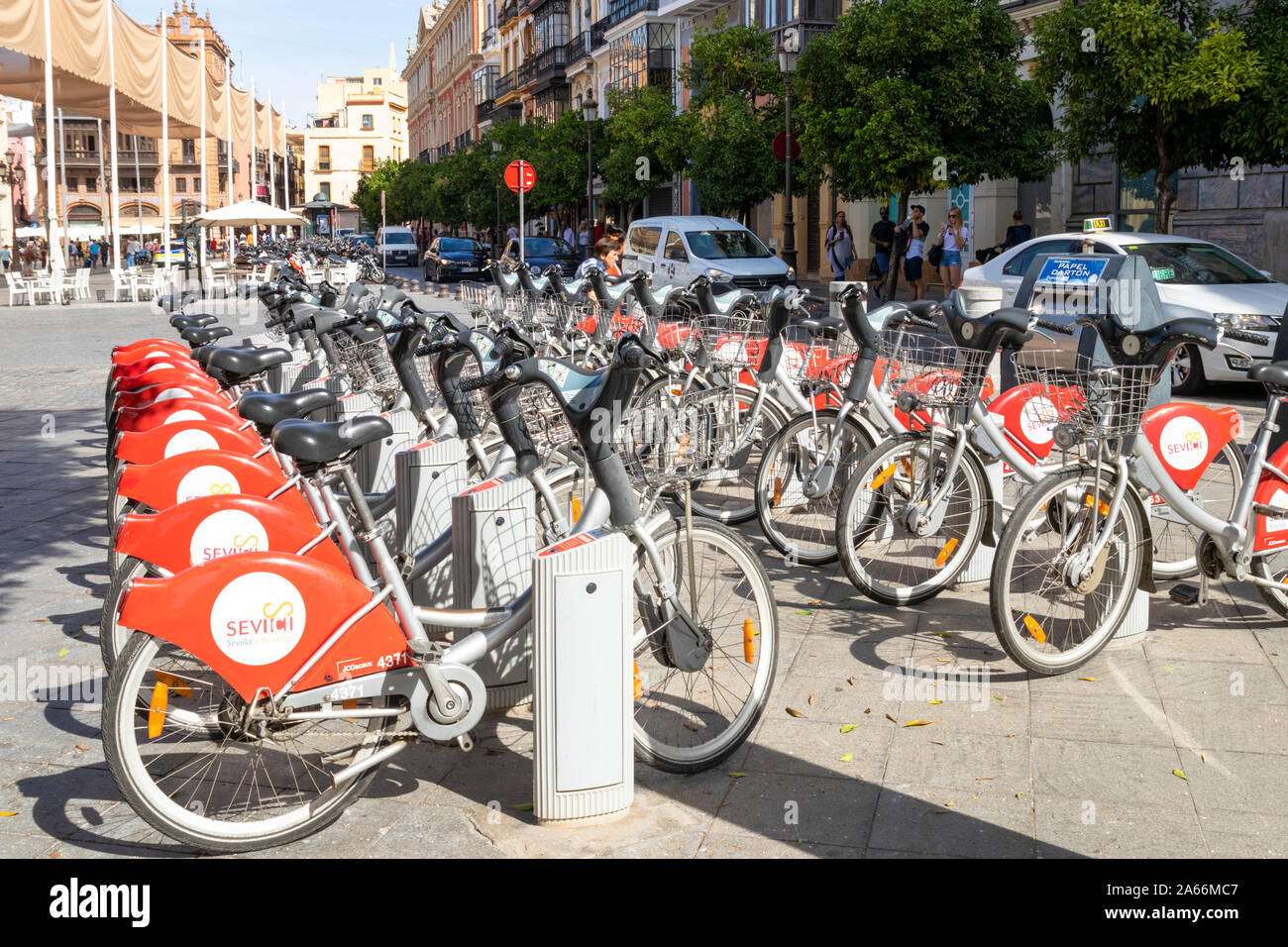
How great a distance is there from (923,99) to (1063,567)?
1893 cm

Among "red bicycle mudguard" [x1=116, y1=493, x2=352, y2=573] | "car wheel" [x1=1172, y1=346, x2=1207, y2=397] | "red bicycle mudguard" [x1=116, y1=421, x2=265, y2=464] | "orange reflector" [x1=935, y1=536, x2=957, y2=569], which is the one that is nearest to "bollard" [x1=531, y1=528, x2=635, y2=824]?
"red bicycle mudguard" [x1=116, y1=493, x2=352, y2=573]

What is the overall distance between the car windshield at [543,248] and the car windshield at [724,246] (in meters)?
13.8

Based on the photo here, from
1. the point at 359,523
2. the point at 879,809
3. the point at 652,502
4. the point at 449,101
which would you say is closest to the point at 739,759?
the point at 879,809

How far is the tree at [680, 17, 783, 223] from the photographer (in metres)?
28.9

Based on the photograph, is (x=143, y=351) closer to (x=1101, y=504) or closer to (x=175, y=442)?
(x=175, y=442)

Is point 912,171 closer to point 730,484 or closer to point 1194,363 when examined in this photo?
point 1194,363

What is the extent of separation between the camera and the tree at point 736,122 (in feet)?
94.9

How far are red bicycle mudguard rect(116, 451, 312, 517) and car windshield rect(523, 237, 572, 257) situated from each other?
30195mm

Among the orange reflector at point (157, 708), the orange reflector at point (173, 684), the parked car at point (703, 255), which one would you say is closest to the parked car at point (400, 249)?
the parked car at point (703, 255)

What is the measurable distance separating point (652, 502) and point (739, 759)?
844 mm

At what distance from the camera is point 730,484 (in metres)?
7.67

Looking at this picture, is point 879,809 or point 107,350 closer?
point 879,809

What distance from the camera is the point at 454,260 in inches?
1583

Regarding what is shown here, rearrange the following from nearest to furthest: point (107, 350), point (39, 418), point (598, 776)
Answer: point (598, 776) < point (39, 418) < point (107, 350)
